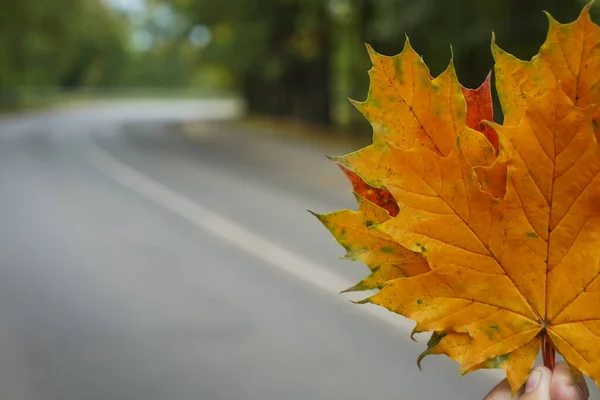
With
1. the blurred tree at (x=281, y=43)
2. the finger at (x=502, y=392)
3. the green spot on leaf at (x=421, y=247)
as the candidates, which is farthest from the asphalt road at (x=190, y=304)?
the blurred tree at (x=281, y=43)

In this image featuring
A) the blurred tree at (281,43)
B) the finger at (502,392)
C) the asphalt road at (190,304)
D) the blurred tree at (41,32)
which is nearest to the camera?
the finger at (502,392)

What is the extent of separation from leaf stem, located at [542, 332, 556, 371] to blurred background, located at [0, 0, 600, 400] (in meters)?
3.93

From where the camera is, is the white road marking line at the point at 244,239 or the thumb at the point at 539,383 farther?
the white road marking line at the point at 244,239

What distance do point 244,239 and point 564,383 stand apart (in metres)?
8.04

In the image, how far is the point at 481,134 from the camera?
2.52 ft

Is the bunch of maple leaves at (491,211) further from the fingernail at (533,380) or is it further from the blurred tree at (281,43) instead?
the blurred tree at (281,43)

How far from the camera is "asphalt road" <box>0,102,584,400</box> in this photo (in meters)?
4.79

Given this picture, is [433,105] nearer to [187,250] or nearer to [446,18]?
[187,250]

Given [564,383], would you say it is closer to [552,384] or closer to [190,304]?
[552,384]

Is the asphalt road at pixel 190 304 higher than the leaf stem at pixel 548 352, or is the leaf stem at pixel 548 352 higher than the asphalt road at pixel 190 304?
the leaf stem at pixel 548 352

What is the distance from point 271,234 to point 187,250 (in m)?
1.18

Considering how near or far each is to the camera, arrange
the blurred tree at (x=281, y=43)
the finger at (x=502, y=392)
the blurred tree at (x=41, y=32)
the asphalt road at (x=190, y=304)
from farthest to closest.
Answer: the blurred tree at (x=41, y=32), the blurred tree at (x=281, y=43), the asphalt road at (x=190, y=304), the finger at (x=502, y=392)

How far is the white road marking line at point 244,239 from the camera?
6.28 metres

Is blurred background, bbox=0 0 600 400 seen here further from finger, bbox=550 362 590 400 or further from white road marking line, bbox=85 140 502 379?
finger, bbox=550 362 590 400
